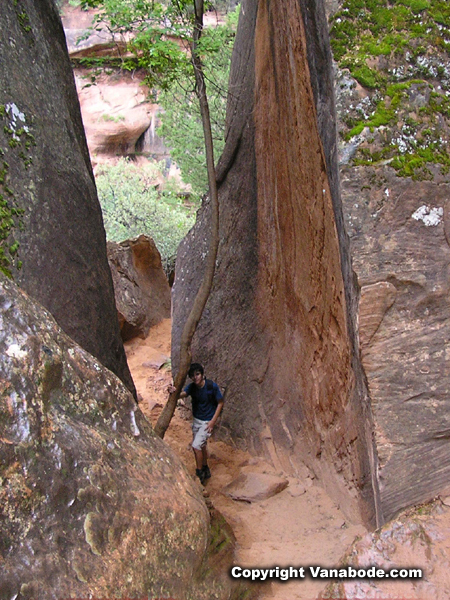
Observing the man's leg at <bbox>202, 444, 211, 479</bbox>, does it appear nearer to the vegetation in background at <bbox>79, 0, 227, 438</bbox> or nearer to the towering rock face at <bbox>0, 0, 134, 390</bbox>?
the vegetation in background at <bbox>79, 0, 227, 438</bbox>

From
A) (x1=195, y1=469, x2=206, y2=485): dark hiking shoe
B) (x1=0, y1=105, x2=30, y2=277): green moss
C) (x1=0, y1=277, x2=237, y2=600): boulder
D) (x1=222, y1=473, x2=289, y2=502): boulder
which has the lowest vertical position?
(x1=195, y1=469, x2=206, y2=485): dark hiking shoe

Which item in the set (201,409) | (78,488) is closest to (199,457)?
(201,409)

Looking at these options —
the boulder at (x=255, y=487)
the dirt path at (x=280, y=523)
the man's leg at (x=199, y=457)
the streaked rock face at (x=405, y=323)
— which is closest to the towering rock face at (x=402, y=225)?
the streaked rock face at (x=405, y=323)

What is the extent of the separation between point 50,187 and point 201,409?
7.84ft

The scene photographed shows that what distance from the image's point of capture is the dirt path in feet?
11.2

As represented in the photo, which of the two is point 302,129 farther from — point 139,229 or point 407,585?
point 139,229

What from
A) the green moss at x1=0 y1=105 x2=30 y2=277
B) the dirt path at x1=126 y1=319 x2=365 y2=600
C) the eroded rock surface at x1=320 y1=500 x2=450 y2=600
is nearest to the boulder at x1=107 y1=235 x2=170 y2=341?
the dirt path at x1=126 y1=319 x2=365 y2=600

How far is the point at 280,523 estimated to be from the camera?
13.2 ft

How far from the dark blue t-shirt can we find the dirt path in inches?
25.1

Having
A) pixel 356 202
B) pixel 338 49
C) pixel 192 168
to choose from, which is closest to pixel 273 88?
pixel 338 49

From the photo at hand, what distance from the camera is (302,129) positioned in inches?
152

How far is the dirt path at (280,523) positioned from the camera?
11.2 feet

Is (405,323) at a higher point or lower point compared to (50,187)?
lower

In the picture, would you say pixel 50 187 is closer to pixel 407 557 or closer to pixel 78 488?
pixel 78 488
